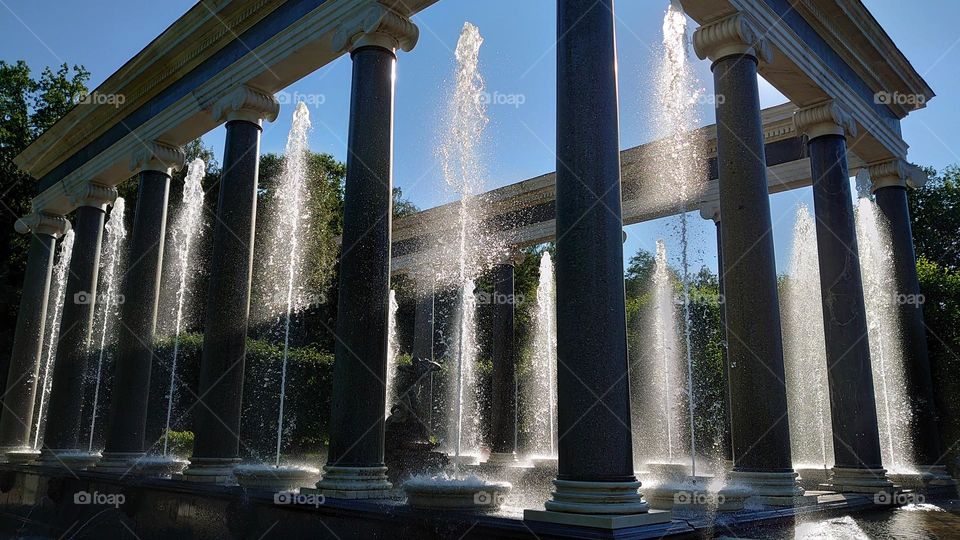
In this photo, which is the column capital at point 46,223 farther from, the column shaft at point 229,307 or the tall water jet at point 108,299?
the column shaft at point 229,307

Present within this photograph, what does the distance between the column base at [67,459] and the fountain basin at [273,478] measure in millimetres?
13594

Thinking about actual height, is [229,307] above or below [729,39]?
below

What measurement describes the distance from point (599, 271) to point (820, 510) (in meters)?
10.1

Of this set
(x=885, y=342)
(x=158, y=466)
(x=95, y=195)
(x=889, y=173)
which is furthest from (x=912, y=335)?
(x=95, y=195)

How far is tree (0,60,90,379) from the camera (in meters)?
60.6

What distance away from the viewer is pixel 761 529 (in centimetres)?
1552

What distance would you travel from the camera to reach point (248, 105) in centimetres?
2720

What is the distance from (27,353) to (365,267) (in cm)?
2961

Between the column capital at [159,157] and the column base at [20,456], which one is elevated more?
the column capital at [159,157]

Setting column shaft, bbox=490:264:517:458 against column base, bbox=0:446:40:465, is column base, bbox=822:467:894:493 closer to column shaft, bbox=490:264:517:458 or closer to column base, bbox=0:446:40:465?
column shaft, bbox=490:264:517:458

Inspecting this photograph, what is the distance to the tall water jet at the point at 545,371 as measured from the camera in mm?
47469

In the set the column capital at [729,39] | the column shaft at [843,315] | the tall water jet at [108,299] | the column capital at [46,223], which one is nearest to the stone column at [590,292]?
the column capital at [729,39]

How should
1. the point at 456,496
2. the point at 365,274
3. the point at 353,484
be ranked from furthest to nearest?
the point at 365,274 < the point at 353,484 < the point at 456,496

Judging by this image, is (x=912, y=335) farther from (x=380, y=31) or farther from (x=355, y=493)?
(x=380, y=31)
